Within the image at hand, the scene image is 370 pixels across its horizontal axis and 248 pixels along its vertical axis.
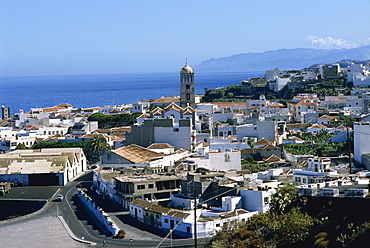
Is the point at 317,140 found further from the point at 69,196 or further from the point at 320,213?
the point at 320,213

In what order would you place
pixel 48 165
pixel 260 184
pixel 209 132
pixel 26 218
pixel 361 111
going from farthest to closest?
pixel 361 111 < pixel 209 132 < pixel 48 165 < pixel 26 218 < pixel 260 184

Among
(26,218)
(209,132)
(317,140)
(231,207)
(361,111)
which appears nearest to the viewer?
(231,207)

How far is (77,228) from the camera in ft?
106

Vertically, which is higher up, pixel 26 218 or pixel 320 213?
pixel 320 213

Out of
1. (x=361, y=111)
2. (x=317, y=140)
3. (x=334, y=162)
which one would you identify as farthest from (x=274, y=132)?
(x=361, y=111)

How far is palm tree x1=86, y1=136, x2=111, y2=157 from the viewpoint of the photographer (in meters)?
53.2

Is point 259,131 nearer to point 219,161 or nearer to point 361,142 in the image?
point 219,161

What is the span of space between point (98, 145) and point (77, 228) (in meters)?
21.0

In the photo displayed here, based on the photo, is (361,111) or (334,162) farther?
(361,111)

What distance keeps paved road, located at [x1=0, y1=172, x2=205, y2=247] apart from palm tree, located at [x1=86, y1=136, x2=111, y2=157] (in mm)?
13426

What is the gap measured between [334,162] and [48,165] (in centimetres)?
1780

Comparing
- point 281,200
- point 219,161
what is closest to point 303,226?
point 281,200

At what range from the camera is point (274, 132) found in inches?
2053

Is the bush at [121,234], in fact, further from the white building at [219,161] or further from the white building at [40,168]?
the white building at [40,168]
